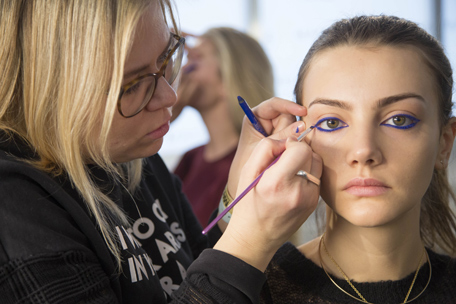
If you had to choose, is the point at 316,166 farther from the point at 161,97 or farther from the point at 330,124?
the point at 161,97

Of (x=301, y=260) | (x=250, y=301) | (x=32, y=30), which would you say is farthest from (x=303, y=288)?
(x=32, y=30)

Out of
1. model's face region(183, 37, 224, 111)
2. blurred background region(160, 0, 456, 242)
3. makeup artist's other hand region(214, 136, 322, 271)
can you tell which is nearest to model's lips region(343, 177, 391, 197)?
makeup artist's other hand region(214, 136, 322, 271)

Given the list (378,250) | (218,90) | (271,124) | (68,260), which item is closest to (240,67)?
(218,90)

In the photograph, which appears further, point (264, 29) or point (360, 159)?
point (264, 29)

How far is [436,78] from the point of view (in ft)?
3.34

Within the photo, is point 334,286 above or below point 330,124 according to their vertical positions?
below

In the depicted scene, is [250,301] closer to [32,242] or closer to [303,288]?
[303,288]

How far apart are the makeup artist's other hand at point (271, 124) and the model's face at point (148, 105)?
0.71ft

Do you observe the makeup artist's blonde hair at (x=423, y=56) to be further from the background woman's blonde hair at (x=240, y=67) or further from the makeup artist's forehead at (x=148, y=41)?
the background woman's blonde hair at (x=240, y=67)

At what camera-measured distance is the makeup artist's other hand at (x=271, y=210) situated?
86 cm

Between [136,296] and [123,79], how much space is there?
43cm

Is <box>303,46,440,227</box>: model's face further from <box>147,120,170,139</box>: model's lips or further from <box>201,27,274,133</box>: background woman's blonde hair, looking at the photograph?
<box>201,27,274,133</box>: background woman's blonde hair

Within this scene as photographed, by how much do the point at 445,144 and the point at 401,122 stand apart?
0.18 metres

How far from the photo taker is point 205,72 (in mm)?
2256
